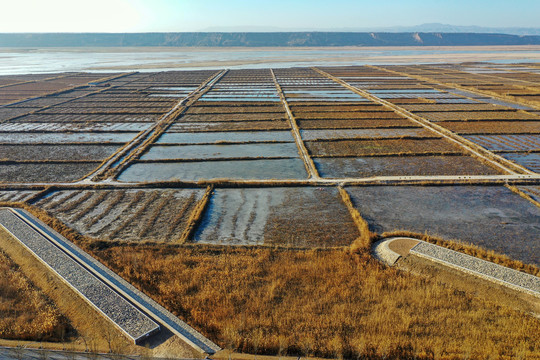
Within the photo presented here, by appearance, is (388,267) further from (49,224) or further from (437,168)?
(49,224)

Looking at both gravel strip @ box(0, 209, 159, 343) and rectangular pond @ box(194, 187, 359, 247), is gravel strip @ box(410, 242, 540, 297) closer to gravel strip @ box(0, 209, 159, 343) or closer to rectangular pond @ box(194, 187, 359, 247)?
rectangular pond @ box(194, 187, 359, 247)

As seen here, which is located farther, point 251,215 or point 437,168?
point 437,168

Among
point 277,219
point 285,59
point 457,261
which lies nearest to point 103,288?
point 277,219

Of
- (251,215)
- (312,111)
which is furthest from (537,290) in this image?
(312,111)

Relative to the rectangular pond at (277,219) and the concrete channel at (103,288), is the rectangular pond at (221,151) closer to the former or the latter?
the rectangular pond at (277,219)

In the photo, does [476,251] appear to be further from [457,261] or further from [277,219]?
[277,219]

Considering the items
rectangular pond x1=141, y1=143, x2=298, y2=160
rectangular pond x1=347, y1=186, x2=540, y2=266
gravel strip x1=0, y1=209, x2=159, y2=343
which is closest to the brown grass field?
gravel strip x1=0, y1=209, x2=159, y2=343
